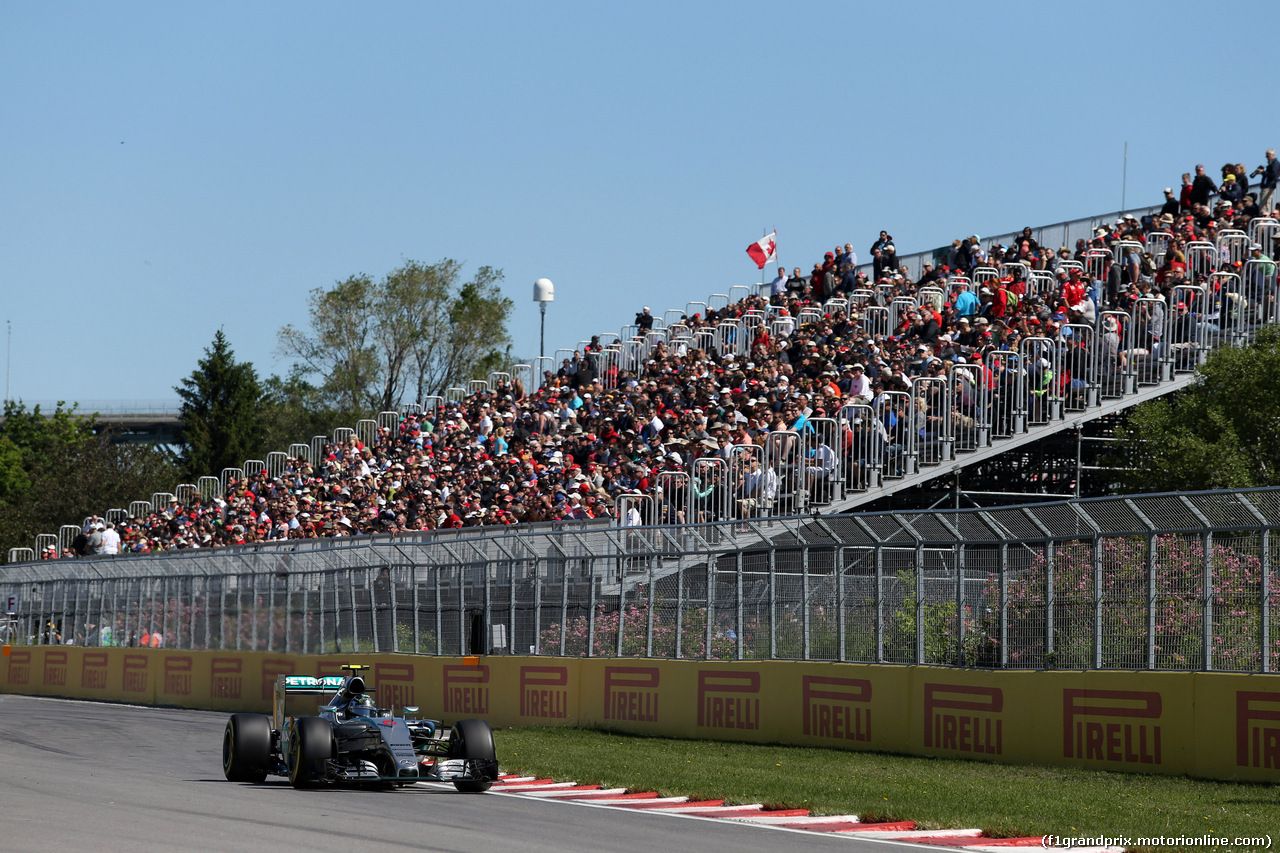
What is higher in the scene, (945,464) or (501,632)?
(945,464)

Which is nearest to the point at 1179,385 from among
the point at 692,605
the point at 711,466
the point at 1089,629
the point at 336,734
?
the point at 711,466

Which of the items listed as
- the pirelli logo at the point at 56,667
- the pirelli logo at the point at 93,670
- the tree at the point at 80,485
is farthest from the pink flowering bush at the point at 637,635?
the tree at the point at 80,485

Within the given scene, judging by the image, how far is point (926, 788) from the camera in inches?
575

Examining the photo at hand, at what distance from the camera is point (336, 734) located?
14953mm

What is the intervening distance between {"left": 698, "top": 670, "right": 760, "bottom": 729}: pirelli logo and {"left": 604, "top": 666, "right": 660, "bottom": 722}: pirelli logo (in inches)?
34.5

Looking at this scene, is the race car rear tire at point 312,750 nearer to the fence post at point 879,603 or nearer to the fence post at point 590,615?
the fence post at point 879,603

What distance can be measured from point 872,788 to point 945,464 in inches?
502

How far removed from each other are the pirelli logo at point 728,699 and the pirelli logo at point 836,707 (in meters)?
0.85

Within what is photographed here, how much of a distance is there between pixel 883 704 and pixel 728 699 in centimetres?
266

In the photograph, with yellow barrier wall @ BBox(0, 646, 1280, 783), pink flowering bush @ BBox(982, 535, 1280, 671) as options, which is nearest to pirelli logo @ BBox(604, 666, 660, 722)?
yellow barrier wall @ BBox(0, 646, 1280, 783)

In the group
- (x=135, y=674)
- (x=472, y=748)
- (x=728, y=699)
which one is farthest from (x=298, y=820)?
(x=135, y=674)

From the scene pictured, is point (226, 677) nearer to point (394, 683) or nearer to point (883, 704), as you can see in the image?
point (394, 683)

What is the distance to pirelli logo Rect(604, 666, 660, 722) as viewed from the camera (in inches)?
861

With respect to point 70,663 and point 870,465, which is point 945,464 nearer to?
point 870,465
